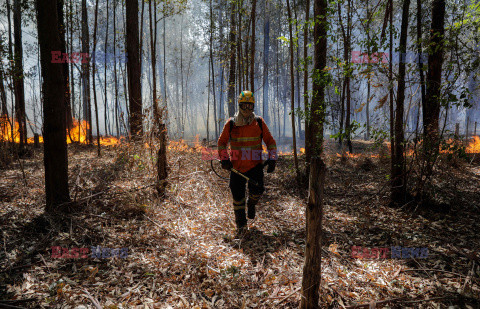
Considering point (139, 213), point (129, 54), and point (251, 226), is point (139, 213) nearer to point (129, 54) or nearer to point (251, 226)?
point (251, 226)

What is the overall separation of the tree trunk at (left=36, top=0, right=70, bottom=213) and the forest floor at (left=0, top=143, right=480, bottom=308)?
288mm

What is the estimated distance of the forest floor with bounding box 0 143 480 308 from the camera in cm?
237

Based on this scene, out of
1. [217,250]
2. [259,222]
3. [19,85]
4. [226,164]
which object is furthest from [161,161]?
[19,85]

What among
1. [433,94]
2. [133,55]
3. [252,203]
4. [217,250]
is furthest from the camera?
[133,55]

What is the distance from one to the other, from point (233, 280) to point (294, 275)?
693 mm

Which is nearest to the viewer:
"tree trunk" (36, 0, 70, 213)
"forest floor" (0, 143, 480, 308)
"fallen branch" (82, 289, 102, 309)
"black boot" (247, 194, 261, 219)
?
"fallen branch" (82, 289, 102, 309)

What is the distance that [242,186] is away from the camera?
4.02 metres

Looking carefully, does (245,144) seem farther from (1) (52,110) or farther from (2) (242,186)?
(1) (52,110)

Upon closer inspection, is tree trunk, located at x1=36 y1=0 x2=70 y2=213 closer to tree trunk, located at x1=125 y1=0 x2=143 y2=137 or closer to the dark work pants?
the dark work pants

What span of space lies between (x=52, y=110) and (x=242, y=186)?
9.96ft

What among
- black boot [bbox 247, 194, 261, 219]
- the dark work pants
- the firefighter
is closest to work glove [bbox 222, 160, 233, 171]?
the firefighter

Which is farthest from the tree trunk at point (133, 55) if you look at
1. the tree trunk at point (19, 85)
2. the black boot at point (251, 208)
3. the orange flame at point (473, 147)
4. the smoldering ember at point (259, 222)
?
the orange flame at point (473, 147)

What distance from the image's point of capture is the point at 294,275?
8.98 feet

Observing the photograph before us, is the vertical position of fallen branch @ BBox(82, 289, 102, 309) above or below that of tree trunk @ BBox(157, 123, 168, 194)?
below
